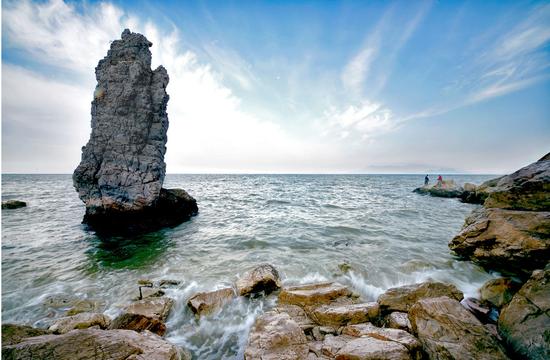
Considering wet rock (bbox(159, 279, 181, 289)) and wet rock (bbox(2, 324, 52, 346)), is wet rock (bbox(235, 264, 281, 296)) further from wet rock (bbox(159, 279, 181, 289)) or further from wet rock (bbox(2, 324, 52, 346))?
wet rock (bbox(2, 324, 52, 346))

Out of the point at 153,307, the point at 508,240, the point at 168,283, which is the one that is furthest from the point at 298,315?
the point at 508,240

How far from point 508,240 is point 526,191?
1.62 meters

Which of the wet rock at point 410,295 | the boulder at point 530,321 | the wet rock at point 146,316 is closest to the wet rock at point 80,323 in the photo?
the wet rock at point 146,316

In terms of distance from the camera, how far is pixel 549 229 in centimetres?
627

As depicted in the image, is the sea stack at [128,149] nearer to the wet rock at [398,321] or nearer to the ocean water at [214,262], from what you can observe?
the ocean water at [214,262]

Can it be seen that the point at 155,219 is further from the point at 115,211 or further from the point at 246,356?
the point at 246,356

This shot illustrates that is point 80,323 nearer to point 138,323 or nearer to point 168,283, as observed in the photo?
point 138,323

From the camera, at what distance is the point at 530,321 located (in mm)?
4891

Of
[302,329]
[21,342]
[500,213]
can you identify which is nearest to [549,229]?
[500,213]

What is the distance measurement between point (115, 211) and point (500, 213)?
19.5 m

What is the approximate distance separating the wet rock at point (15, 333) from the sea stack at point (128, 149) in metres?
11.1

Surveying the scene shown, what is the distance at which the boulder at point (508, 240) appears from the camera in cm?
631

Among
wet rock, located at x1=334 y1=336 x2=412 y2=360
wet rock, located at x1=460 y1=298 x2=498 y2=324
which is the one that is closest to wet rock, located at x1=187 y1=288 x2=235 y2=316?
wet rock, located at x1=334 y1=336 x2=412 y2=360

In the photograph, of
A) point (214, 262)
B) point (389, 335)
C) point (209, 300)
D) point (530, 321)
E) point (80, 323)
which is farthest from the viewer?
point (214, 262)
